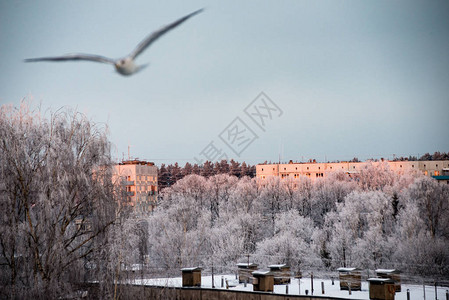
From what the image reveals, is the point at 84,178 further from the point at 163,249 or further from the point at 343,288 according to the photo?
the point at 163,249

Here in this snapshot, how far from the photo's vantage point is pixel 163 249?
50781 millimetres

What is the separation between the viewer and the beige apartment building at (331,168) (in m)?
105

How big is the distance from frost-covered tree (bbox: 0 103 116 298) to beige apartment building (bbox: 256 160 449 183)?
268ft

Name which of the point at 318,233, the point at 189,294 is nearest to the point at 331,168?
the point at 318,233

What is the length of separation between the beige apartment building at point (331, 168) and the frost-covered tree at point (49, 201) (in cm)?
8180

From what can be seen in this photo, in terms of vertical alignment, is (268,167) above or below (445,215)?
above

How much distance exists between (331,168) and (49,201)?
328ft

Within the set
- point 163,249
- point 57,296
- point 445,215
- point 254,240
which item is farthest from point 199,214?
point 57,296

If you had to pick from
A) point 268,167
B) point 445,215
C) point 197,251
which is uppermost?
point 268,167

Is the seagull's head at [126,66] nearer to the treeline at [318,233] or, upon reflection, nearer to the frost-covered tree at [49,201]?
the frost-covered tree at [49,201]

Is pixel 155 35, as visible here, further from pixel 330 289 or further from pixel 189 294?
pixel 330 289

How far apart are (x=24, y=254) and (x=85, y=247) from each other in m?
2.36

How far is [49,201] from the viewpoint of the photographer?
18500mm

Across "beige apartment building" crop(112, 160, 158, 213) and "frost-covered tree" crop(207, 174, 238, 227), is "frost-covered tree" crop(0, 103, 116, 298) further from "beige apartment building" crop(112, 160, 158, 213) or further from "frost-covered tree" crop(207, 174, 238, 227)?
"beige apartment building" crop(112, 160, 158, 213)
